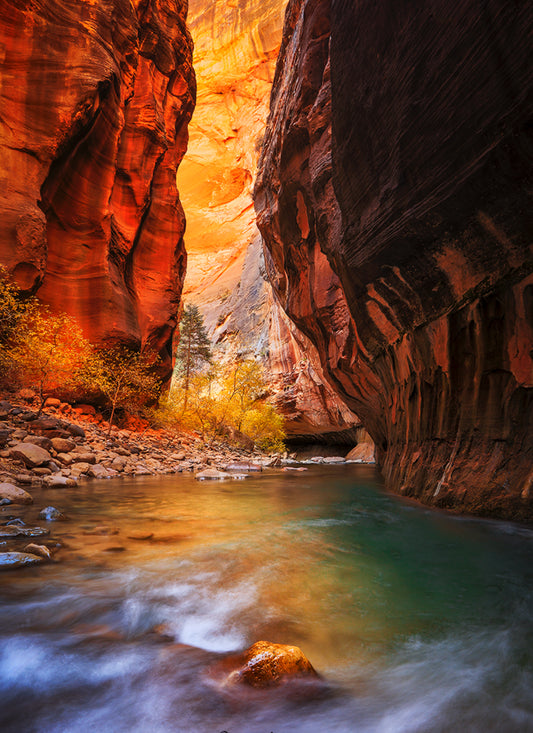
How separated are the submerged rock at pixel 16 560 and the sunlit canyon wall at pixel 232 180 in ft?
96.7

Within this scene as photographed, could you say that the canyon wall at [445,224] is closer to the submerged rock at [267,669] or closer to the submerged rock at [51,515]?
the submerged rock at [267,669]

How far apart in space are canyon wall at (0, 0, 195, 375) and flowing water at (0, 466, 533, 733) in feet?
40.6

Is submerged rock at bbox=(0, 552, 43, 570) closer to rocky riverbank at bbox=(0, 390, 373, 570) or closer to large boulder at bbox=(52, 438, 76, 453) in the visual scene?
rocky riverbank at bbox=(0, 390, 373, 570)

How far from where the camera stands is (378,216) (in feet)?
20.4

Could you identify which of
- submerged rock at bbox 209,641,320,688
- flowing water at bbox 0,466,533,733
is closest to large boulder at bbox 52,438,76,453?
flowing water at bbox 0,466,533,733

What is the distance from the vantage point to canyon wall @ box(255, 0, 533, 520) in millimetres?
3998

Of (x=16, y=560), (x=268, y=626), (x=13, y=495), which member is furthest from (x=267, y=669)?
(x=13, y=495)

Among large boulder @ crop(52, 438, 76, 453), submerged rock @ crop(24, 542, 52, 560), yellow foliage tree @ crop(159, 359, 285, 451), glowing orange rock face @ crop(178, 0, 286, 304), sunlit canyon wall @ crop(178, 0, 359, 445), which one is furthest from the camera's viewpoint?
glowing orange rock face @ crop(178, 0, 286, 304)

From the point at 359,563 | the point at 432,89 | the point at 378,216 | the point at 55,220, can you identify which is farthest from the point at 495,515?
the point at 55,220

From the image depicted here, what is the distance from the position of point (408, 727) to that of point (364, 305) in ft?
25.5

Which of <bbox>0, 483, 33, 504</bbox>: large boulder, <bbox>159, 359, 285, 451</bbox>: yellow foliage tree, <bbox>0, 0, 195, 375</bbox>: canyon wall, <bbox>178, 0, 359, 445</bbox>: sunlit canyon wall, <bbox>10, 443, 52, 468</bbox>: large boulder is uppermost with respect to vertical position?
<bbox>178, 0, 359, 445</bbox>: sunlit canyon wall

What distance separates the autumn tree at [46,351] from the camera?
38.8 ft

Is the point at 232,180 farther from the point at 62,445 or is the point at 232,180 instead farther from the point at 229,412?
the point at 62,445

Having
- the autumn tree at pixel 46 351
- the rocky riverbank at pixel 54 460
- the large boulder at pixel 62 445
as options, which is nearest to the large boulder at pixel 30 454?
the rocky riverbank at pixel 54 460
